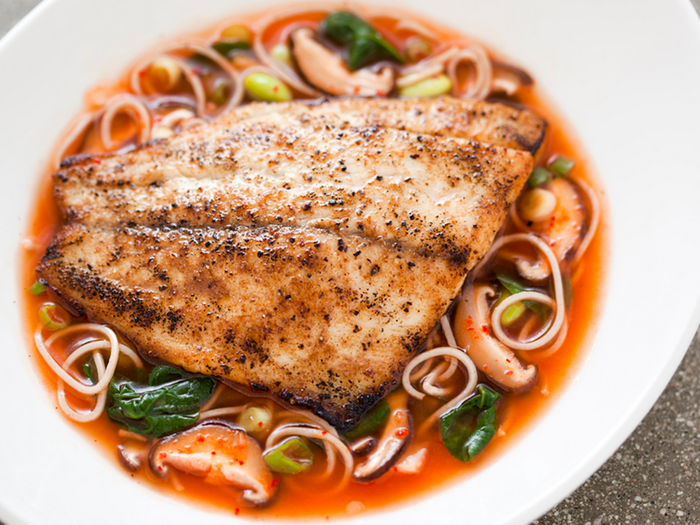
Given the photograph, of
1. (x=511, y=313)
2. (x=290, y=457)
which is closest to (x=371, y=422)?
(x=290, y=457)

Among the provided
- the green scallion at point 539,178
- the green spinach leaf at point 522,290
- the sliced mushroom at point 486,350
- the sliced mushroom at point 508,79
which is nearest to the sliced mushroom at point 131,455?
the sliced mushroom at point 486,350

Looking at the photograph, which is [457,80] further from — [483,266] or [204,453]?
[204,453]

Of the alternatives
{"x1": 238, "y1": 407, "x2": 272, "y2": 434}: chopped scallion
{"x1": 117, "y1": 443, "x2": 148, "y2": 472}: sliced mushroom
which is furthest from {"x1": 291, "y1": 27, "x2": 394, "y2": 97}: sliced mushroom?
{"x1": 117, "y1": 443, "x2": 148, "y2": 472}: sliced mushroom

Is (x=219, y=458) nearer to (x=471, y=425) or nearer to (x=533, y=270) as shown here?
(x=471, y=425)

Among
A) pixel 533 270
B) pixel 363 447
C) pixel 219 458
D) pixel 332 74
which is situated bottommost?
pixel 363 447

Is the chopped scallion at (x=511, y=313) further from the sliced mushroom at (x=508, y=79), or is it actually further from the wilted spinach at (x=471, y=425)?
the sliced mushroom at (x=508, y=79)
